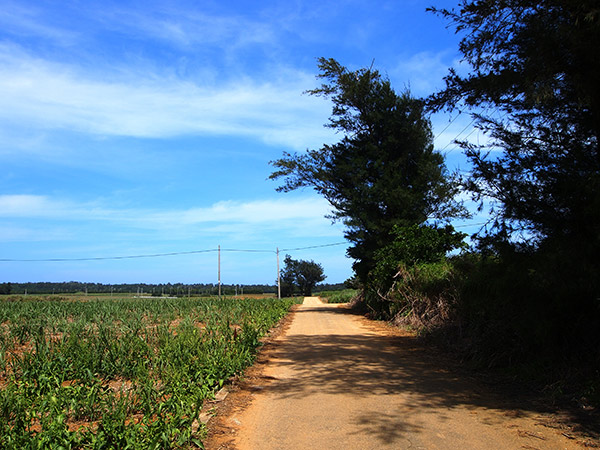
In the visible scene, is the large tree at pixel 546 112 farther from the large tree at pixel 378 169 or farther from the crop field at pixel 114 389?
the large tree at pixel 378 169

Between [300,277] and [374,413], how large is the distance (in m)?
83.6

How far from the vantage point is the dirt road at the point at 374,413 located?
4641 mm

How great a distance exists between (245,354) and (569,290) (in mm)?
5415

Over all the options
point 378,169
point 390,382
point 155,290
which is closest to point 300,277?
point 155,290

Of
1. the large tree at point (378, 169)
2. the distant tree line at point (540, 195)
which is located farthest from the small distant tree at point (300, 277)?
the distant tree line at point (540, 195)

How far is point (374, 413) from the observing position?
5.55 meters

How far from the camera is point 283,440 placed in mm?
4734

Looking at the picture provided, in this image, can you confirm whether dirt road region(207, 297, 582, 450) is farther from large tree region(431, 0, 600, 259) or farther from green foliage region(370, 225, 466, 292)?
green foliage region(370, 225, 466, 292)

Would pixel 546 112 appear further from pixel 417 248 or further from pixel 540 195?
pixel 417 248

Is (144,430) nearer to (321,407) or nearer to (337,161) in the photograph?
(321,407)

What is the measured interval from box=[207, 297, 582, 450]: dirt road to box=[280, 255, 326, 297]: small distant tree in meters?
77.4

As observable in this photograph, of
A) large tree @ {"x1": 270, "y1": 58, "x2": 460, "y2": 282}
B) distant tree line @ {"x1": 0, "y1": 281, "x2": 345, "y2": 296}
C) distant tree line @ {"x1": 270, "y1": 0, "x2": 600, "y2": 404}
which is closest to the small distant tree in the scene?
distant tree line @ {"x1": 0, "y1": 281, "x2": 345, "y2": 296}

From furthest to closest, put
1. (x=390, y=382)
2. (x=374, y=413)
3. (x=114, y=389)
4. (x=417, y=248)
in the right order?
(x=417, y=248)
(x=390, y=382)
(x=114, y=389)
(x=374, y=413)

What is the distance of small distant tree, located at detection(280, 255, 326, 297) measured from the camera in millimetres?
86188
